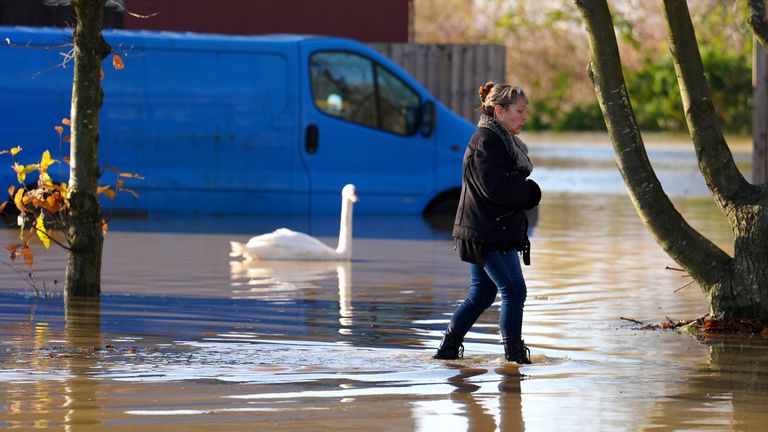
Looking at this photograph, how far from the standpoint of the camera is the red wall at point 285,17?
Answer: 75.8 feet

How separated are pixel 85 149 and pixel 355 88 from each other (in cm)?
807

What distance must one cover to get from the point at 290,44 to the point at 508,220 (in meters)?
10.2

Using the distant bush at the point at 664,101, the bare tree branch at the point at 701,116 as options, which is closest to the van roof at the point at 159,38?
the bare tree branch at the point at 701,116

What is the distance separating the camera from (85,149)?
10500 millimetres

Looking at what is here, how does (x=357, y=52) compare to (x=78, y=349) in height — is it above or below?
above

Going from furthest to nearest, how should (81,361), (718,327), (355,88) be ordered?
(355,88) < (718,327) < (81,361)

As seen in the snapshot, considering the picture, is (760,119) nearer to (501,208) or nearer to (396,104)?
(396,104)

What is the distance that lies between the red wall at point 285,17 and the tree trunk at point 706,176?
13.3 m

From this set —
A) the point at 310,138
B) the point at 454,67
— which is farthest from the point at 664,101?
the point at 310,138

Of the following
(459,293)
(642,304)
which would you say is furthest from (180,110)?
(642,304)

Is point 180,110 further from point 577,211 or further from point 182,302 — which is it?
point 182,302

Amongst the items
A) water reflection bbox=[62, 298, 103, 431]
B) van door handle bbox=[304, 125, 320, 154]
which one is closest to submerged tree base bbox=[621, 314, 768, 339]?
water reflection bbox=[62, 298, 103, 431]

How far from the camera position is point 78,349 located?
28.2 feet

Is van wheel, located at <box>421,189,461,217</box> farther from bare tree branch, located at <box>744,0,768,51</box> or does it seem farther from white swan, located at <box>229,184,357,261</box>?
bare tree branch, located at <box>744,0,768,51</box>
